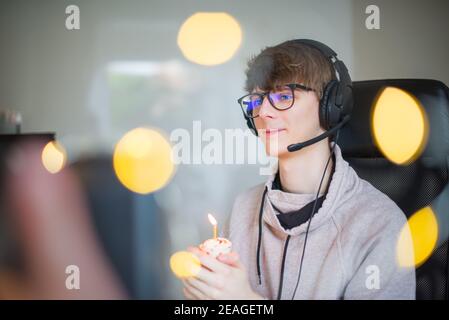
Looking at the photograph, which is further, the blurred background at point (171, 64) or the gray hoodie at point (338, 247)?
the blurred background at point (171, 64)

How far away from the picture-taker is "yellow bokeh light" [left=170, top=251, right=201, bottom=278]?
0.92 metres

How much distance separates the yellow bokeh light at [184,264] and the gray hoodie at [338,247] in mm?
128

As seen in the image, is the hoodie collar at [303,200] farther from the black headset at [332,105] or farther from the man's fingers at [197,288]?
the man's fingers at [197,288]

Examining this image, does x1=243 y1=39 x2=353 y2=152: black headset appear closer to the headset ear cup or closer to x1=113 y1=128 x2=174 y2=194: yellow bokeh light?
the headset ear cup

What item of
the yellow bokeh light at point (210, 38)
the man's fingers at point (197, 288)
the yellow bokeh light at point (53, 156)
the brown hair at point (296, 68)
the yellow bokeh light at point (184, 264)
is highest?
the yellow bokeh light at point (210, 38)

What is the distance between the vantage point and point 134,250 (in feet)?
4.09

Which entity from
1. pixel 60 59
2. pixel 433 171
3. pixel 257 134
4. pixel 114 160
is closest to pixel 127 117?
pixel 114 160

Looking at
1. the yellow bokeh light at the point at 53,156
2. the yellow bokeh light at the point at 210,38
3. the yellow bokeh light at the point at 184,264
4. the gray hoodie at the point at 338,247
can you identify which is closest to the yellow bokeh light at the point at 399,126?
the gray hoodie at the point at 338,247

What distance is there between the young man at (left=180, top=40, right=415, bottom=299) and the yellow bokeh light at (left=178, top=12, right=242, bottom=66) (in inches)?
5.2

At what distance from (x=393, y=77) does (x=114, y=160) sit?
812 mm

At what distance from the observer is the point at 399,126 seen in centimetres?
103

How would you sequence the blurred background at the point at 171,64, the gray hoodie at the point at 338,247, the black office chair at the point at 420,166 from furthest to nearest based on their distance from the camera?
1. the blurred background at the point at 171,64
2. the black office chair at the point at 420,166
3. the gray hoodie at the point at 338,247

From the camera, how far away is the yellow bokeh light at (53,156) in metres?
1.16

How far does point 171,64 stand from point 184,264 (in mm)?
539
